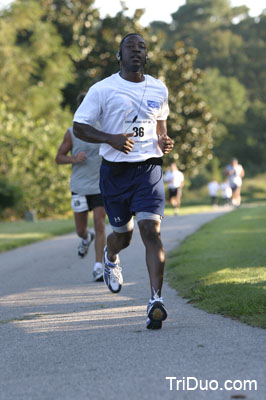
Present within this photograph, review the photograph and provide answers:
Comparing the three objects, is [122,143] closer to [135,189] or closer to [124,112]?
[124,112]

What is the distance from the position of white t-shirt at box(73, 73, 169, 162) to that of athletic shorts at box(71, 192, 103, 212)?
3.31 metres

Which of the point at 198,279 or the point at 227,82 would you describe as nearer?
the point at 198,279

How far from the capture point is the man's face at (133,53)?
631cm

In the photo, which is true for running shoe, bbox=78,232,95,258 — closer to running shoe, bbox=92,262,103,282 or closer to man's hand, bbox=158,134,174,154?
running shoe, bbox=92,262,103,282

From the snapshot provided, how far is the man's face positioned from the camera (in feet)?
20.7

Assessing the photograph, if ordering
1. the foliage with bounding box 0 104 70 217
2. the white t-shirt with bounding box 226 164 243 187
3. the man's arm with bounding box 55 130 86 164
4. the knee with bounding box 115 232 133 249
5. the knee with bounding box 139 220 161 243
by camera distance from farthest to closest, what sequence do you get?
the white t-shirt with bounding box 226 164 243 187 < the foliage with bounding box 0 104 70 217 < the man's arm with bounding box 55 130 86 164 < the knee with bounding box 115 232 133 249 < the knee with bounding box 139 220 161 243

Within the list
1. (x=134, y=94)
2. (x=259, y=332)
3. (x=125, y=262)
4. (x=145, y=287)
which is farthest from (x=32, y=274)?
(x=259, y=332)

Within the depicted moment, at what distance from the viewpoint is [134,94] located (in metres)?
6.27

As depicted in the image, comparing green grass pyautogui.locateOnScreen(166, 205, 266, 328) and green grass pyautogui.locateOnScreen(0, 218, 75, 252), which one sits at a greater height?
green grass pyautogui.locateOnScreen(166, 205, 266, 328)

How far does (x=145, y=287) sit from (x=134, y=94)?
271cm

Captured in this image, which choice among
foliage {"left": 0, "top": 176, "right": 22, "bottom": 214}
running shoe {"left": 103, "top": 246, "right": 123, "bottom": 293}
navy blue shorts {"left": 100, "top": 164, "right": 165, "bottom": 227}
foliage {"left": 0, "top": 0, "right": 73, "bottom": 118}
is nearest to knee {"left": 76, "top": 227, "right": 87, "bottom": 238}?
running shoe {"left": 103, "top": 246, "right": 123, "bottom": 293}

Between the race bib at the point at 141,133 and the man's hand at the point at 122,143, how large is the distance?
137 mm

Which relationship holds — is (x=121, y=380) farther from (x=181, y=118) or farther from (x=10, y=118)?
(x=181, y=118)

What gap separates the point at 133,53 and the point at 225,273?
125 inches
